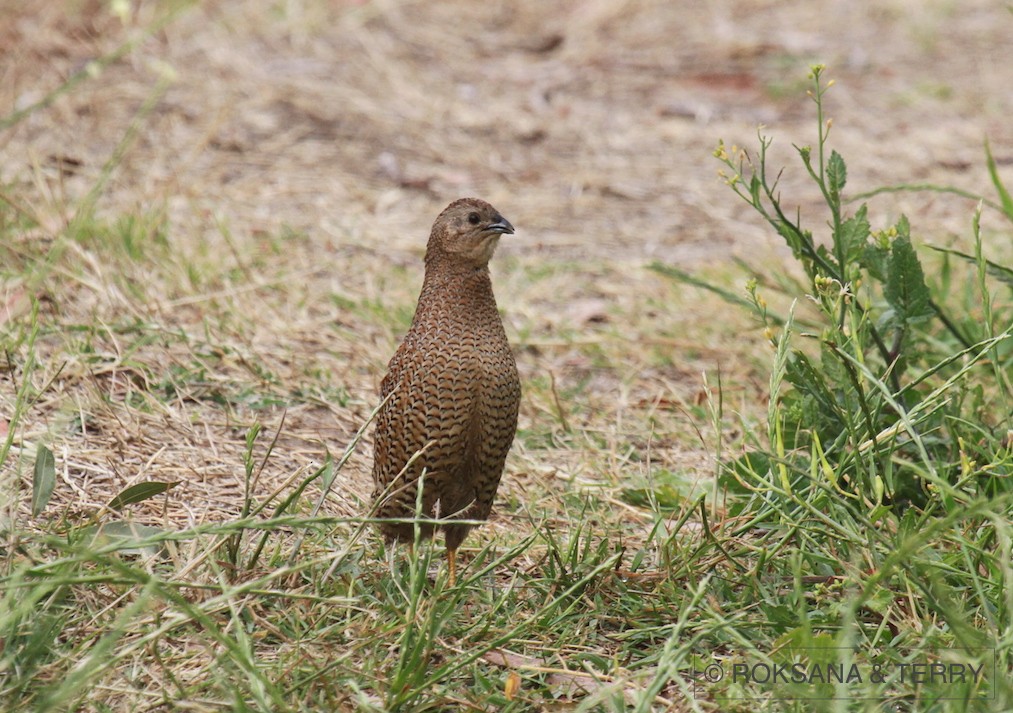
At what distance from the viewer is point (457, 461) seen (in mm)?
3225

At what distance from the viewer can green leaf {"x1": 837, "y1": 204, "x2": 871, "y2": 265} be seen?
3.24 metres

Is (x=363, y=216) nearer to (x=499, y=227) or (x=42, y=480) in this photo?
(x=499, y=227)

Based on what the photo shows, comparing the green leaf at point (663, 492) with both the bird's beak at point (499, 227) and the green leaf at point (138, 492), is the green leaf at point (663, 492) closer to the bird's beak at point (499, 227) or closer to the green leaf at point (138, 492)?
the bird's beak at point (499, 227)

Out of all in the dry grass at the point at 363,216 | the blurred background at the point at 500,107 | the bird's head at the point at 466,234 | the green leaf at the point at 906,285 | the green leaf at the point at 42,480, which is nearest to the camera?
the green leaf at the point at 42,480

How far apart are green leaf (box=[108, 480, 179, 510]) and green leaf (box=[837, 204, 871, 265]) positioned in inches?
76.2

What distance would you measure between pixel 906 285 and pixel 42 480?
2.41 m

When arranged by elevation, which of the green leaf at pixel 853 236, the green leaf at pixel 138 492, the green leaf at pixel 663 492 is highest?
the green leaf at pixel 853 236

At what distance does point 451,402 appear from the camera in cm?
319

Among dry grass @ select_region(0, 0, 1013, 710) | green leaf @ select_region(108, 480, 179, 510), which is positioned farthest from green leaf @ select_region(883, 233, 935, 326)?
green leaf @ select_region(108, 480, 179, 510)

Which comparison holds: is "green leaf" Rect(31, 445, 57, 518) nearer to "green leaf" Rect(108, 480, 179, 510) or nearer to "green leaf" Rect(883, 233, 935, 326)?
"green leaf" Rect(108, 480, 179, 510)

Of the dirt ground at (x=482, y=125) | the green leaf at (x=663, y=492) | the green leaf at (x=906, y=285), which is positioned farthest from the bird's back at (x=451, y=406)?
the green leaf at (x=906, y=285)

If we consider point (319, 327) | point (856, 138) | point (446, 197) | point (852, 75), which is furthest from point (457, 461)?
point (852, 75)

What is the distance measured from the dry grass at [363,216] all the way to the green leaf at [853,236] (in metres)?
0.69

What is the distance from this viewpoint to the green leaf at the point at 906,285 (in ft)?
10.8
